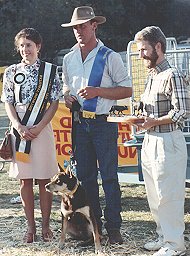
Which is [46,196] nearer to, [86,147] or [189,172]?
[86,147]

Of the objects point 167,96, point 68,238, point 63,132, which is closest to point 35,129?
point 68,238

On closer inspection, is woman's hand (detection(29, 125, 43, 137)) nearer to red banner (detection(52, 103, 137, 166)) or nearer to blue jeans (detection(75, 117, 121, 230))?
blue jeans (detection(75, 117, 121, 230))

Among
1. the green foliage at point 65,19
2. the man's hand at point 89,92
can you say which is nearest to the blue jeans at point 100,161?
the man's hand at point 89,92

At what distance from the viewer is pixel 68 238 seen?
5.50 meters

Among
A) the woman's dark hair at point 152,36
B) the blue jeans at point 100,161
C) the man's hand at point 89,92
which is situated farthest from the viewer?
the blue jeans at point 100,161

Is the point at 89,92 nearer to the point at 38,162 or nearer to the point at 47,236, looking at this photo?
the point at 38,162

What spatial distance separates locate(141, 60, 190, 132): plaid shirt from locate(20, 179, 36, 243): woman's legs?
1.32 m

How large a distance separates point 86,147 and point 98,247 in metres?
0.84

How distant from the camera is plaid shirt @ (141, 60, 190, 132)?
444cm

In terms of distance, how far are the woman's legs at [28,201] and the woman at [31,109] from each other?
0.03 ft

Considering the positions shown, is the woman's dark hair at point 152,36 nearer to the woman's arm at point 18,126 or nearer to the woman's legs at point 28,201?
the woman's arm at point 18,126

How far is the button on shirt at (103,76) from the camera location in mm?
5027

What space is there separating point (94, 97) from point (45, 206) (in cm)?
114

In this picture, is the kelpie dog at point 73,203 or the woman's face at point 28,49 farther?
the woman's face at point 28,49
